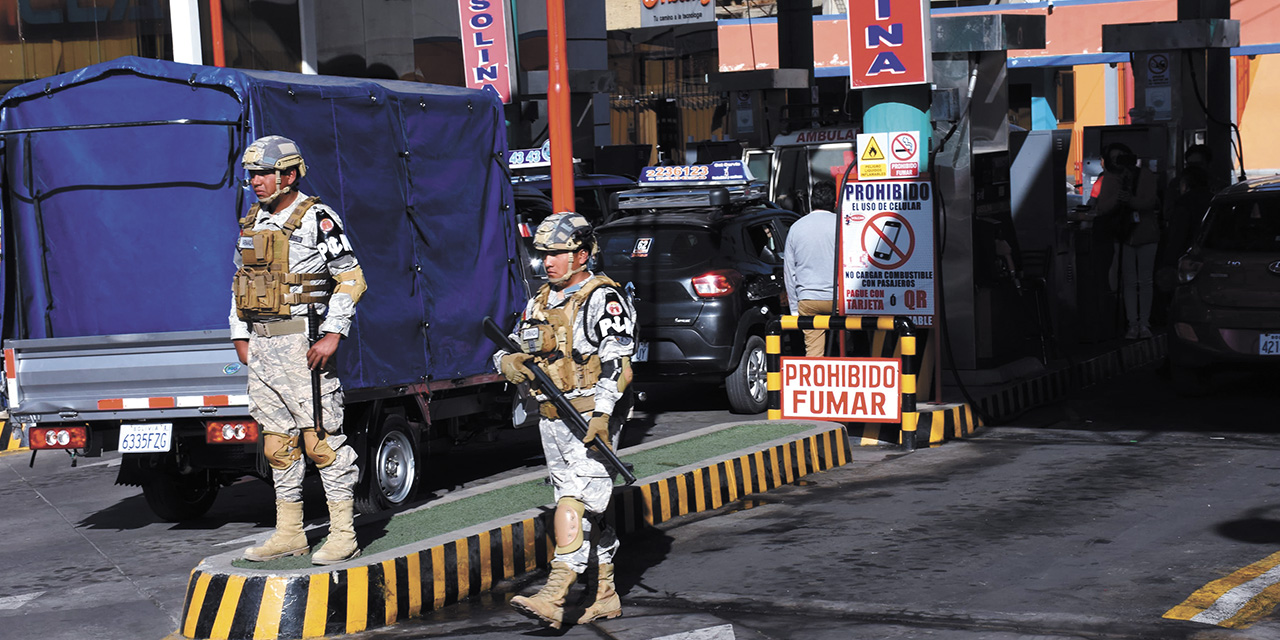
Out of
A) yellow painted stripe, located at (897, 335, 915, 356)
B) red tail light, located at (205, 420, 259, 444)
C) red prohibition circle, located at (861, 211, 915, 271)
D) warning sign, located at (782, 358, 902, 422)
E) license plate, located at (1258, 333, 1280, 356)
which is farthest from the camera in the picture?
license plate, located at (1258, 333, 1280, 356)

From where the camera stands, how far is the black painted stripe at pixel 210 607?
666 cm

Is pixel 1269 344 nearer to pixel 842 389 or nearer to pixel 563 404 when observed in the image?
pixel 842 389

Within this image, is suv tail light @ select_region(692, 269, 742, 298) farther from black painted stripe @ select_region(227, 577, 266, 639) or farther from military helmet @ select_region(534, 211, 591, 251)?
black painted stripe @ select_region(227, 577, 266, 639)

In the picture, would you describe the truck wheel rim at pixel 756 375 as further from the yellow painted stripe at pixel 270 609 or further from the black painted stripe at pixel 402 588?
the yellow painted stripe at pixel 270 609

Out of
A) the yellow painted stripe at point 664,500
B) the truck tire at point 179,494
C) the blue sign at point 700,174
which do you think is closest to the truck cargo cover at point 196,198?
the truck tire at point 179,494

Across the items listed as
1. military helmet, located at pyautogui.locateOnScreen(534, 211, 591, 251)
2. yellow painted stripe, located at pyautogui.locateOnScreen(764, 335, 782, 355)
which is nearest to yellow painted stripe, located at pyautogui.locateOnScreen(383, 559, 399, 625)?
military helmet, located at pyautogui.locateOnScreen(534, 211, 591, 251)

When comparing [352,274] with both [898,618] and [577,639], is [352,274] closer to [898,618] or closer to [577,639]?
[577,639]

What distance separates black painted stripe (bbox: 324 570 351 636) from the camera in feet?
21.9

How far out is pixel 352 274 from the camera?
286 inches

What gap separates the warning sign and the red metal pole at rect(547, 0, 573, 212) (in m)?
2.18

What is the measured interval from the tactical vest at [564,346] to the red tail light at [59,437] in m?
3.74

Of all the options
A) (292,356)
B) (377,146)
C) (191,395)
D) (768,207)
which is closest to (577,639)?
(292,356)

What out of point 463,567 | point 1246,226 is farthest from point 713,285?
point 463,567

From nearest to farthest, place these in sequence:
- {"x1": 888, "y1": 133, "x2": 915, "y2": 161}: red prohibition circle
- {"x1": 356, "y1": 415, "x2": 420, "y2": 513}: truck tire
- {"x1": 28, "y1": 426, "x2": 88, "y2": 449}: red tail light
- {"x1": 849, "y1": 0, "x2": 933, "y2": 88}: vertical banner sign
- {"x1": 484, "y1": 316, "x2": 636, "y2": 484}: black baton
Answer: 1. {"x1": 484, "y1": 316, "x2": 636, "y2": 484}: black baton
2. {"x1": 28, "y1": 426, "x2": 88, "y2": 449}: red tail light
3. {"x1": 356, "y1": 415, "x2": 420, "y2": 513}: truck tire
4. {"x1": 888, "y1": 133, "x2": 915, "y2": 161}: red prohibition circle
5. {"x1": 849, "y1": 0, "x2": 933, "y2": 88}: vertical banner sign
